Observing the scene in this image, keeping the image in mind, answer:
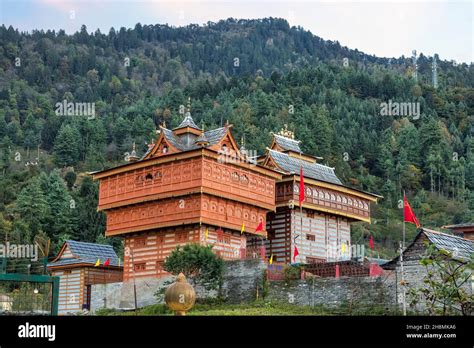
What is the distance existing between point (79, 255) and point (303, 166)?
14279 millimetres

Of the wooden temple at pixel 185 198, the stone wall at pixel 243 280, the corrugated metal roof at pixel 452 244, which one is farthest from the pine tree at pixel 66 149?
the corrugated metal roof at pixel 452 244

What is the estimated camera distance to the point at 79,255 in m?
43.5

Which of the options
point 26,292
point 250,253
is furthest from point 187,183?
point 26,292

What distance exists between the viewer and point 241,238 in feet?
127

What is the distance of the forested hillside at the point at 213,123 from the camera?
7356cm

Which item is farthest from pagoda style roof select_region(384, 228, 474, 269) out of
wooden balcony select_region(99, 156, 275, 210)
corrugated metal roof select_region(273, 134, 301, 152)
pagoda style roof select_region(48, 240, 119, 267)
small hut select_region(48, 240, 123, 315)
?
pagoda style roof select_region(48, 240, 119, 267)

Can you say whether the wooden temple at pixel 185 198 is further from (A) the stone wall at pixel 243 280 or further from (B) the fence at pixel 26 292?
(B) the fence at pixel 26 292

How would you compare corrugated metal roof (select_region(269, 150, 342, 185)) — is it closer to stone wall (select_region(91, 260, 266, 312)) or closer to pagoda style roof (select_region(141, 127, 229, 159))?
pagoda style roof (select_region(141, 127, 229, 159))

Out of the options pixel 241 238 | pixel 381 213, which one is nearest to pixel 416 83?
pixel 381 213

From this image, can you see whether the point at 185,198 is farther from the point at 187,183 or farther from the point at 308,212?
the point at 308,212

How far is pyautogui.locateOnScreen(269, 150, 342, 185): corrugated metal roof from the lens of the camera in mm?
43769

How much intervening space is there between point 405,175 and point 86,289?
5129 centimetres

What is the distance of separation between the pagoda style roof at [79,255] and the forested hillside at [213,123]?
14.7 m
